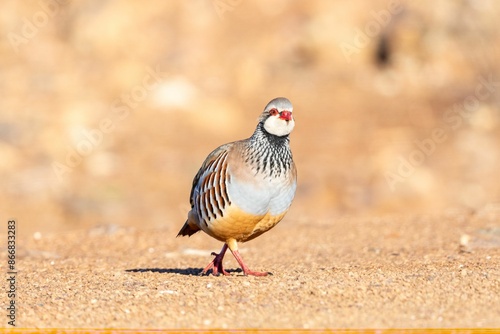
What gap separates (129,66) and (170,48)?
1.59 metres

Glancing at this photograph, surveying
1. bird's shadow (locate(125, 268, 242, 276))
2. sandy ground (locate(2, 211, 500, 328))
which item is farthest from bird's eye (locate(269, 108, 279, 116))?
bird's shadow (locate(125, 268, 242, 276))

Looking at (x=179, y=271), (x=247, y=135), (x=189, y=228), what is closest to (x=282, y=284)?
(x=189, y=228)

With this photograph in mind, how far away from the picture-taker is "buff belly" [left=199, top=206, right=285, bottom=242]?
22.4 feet

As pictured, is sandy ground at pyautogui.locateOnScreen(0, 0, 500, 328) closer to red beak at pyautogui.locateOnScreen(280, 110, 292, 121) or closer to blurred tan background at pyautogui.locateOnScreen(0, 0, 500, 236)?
blurred tan background at pyautogui.locateOnScreen(0, 0, 500, 236)

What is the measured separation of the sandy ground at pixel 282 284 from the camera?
17.4 feet

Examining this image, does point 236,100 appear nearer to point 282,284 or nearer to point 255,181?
point 255,181

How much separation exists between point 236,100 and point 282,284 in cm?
1863

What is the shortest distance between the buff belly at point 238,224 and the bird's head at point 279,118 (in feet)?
2.15

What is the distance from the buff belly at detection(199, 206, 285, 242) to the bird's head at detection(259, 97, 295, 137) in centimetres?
65

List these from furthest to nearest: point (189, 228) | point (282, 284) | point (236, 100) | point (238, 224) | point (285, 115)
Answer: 1. point (236, 100)
2. point (189, 228)
3. point (238, 224)
4. point (285, 115)
5. point (282, 284)

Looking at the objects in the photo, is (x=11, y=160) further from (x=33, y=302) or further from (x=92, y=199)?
(x=33, y=302)

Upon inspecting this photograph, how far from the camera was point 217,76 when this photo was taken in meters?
25.6

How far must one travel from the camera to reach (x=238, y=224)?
689 centimetres

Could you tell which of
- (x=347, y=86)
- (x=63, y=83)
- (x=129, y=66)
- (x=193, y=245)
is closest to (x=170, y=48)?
(x=129, y=66)
